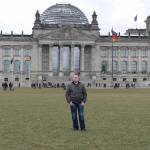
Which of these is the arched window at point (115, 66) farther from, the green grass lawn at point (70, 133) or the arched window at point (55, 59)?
the green grass lawn at point (70, 133)

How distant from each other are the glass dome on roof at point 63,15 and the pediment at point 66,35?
48.3 feet

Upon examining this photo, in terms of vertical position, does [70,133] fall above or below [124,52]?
below

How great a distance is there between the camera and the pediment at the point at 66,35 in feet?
563

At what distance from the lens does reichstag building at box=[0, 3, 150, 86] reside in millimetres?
171750

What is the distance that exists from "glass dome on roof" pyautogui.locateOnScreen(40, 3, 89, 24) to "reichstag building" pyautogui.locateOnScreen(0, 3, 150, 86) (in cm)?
817

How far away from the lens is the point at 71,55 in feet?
564

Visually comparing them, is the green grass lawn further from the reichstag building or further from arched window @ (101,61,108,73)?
arched window @ (101,61,108,73)

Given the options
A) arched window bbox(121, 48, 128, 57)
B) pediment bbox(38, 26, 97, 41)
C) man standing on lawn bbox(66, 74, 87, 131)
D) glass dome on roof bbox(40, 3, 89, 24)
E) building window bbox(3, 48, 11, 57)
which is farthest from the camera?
glass dome on roof bbox(40, 3, 89, 24)

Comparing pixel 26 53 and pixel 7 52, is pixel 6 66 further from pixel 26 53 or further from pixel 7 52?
pixel 26 53

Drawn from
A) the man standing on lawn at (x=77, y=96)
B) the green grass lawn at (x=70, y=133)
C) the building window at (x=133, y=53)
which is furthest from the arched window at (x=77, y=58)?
the man standing on lawn at (x=77, y=96)

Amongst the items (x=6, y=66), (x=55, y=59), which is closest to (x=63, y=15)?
(x=55, y=59)

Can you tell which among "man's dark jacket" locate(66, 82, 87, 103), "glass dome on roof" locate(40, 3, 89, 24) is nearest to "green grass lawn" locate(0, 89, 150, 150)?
"man's dark jacket" locate(66, 82, 87, 103)

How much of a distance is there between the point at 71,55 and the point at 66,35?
5.96 metres

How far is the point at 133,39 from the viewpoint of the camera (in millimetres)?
175000
